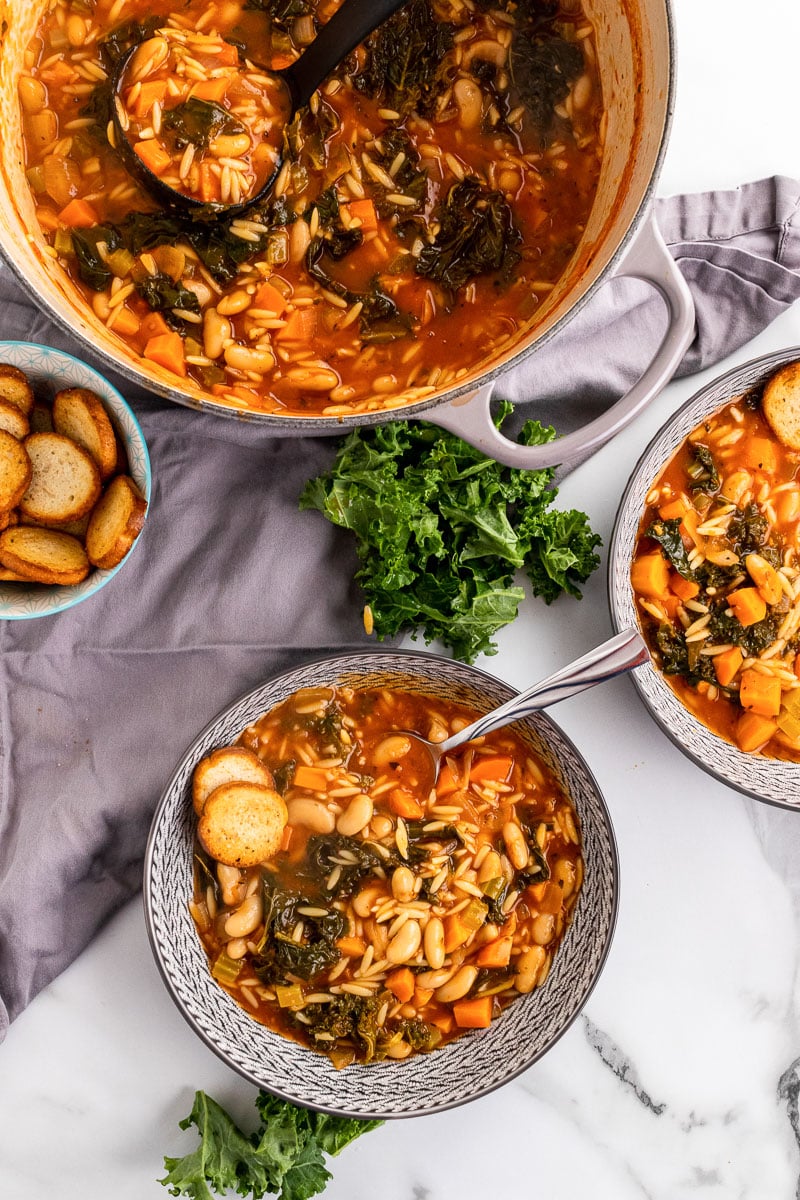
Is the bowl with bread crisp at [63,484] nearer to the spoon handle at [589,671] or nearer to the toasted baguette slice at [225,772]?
the toasted baguette slice at [225,772]

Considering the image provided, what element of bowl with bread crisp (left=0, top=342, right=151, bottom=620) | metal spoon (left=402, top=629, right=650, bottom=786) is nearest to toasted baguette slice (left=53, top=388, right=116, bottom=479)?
bowl with bread crisp (left=0, top=342, right=151, bottom=620)

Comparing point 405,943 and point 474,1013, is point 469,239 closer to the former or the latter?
point 405,943

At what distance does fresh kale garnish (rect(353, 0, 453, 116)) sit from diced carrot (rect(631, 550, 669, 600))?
147 centimetres

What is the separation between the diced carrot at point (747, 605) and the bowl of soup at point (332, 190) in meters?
1.12

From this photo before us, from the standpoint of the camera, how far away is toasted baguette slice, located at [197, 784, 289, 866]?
2.94 metres

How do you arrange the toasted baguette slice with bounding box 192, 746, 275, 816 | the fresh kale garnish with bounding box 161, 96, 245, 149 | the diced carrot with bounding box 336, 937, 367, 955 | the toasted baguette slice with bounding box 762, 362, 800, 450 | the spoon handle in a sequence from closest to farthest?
the fresh kale garnish with bounding box 161, 96, 245, 149 → the spoon handle → the toasted baguette slice with bounding box 192, 746, 275, 816 → the diced carrot with bounding box 336, 937, 367, 955 → the toasted baguette slice with bounding box 762, 362, 800, 450

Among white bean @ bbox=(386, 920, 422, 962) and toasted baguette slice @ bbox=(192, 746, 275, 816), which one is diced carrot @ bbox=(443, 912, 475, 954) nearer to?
white bean @ bbox=(386, 920, 422, 962)

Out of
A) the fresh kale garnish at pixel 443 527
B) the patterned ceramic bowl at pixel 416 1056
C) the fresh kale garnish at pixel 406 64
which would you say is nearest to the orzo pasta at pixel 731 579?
the fresh kale garnish at pixel 443 527

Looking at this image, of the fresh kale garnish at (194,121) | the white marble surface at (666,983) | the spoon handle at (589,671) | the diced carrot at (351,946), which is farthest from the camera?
the white marble surface at (666,983)

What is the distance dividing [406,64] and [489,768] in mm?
1997

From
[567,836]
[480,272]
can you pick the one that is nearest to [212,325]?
[480,272]

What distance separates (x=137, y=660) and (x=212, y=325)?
1.11 m

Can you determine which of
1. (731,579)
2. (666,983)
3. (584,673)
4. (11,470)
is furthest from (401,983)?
(11,470)

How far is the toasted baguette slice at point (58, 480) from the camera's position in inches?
116
